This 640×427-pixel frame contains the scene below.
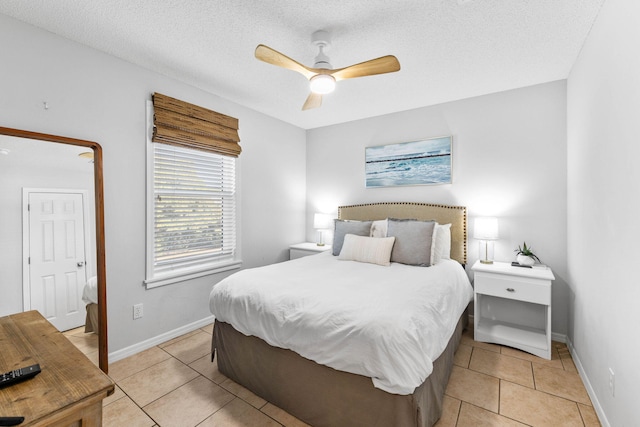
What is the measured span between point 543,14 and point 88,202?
137 inches

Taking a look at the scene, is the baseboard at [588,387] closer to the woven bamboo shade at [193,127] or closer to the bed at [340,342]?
the bed at [340,342]

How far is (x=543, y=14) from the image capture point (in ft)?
6.26

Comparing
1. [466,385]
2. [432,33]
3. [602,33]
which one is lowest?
[466,385]

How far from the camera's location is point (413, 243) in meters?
2.87

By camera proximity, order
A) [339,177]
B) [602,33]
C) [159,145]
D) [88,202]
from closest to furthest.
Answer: [602,33] → [88,202] → [159,145] → [339,177]

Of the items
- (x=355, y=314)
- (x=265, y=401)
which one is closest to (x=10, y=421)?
(x=355, y=314)

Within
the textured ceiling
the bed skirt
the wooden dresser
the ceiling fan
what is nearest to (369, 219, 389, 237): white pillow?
the bed skirt

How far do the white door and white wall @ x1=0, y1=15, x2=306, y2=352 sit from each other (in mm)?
268

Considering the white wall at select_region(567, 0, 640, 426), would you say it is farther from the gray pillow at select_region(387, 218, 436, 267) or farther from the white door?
the white door

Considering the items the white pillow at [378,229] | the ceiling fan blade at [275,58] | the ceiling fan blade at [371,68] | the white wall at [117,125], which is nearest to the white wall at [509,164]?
the white pillow at [378,229]

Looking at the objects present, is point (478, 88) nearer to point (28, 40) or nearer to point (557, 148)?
point (557, 148)

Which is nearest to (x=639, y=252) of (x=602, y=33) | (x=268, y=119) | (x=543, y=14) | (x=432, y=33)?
(x=602, y=33)

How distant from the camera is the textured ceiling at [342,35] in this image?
1.86 m

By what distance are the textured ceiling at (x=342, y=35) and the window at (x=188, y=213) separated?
2.46 ft
